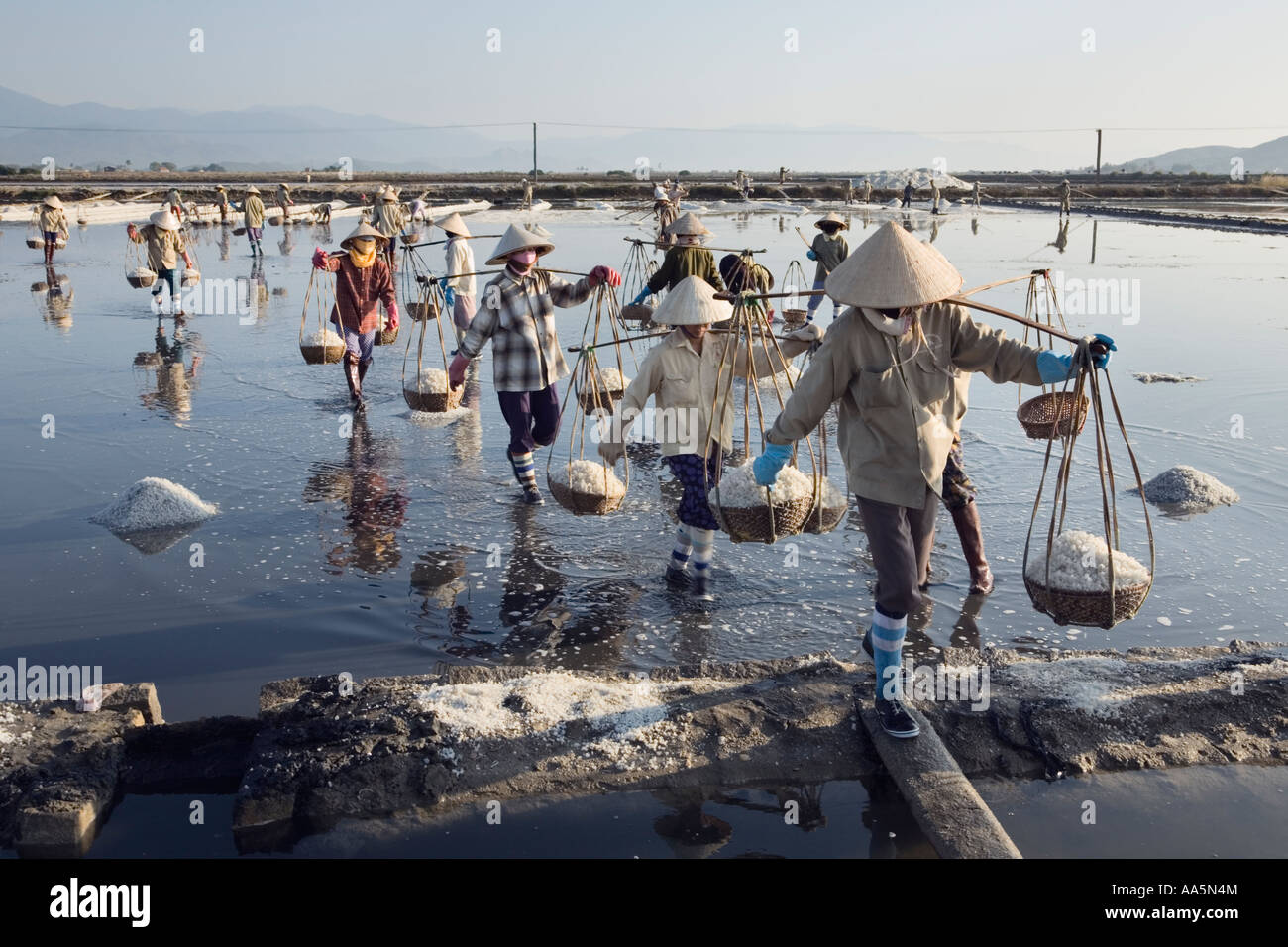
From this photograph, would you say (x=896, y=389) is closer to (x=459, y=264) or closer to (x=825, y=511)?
(x=825, y=511)

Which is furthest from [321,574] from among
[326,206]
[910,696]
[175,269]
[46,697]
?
[326,206]

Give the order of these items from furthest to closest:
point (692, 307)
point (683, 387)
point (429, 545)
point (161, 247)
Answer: point (161, 247), point (429, 545), point (683, 387), point (692, 307)

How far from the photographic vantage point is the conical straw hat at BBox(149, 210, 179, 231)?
487 inches

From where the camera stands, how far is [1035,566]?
12.2ft

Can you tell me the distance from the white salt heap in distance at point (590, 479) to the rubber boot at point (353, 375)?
13.6 feet

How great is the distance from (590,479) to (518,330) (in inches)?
54.3

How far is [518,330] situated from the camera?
6.10 metres

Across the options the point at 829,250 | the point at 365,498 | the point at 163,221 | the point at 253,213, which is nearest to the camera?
the point at 365,498

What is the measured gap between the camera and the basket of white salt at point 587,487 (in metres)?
5.04

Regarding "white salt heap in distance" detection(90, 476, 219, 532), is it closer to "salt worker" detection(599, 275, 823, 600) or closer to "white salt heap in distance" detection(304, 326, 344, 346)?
"white salt heap in distance" detection(304, 326, 344, 346)

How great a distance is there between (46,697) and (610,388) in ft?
14.5

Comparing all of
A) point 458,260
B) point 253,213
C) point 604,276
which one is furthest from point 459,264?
point 253,213

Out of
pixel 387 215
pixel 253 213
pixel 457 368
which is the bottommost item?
pixel 457 368

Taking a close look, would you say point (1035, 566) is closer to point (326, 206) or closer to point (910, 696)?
point (910, 696)
